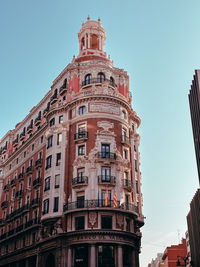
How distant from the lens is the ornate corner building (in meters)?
42.7

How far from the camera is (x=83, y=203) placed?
145ft

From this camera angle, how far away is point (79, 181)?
4556 centimetres

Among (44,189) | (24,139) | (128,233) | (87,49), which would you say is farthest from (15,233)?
(87,49)

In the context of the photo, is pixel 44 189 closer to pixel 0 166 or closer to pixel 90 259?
pixel 90 259

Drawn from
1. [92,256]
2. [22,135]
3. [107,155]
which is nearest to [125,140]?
[107,155]

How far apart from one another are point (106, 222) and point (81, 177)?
682cm

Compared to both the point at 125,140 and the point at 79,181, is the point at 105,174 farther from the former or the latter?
the point at 125,140

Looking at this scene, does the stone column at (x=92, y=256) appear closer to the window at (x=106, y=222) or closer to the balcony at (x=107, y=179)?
the window at (x=106, y=222)

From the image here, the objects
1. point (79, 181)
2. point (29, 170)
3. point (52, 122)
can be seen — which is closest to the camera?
point (79, 181)

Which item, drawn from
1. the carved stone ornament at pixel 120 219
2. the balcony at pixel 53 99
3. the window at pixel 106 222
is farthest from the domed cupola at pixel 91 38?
the window at pixel 106 222

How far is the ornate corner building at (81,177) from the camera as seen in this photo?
42.7 meters

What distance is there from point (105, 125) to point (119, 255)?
1779 cm

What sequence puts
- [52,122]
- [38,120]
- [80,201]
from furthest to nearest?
1. [38,120]
2. [52,122]
3. [80,201]

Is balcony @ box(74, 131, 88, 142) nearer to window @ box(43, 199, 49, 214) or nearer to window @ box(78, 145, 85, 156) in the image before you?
window @ box(78, 145, 85, 156)
